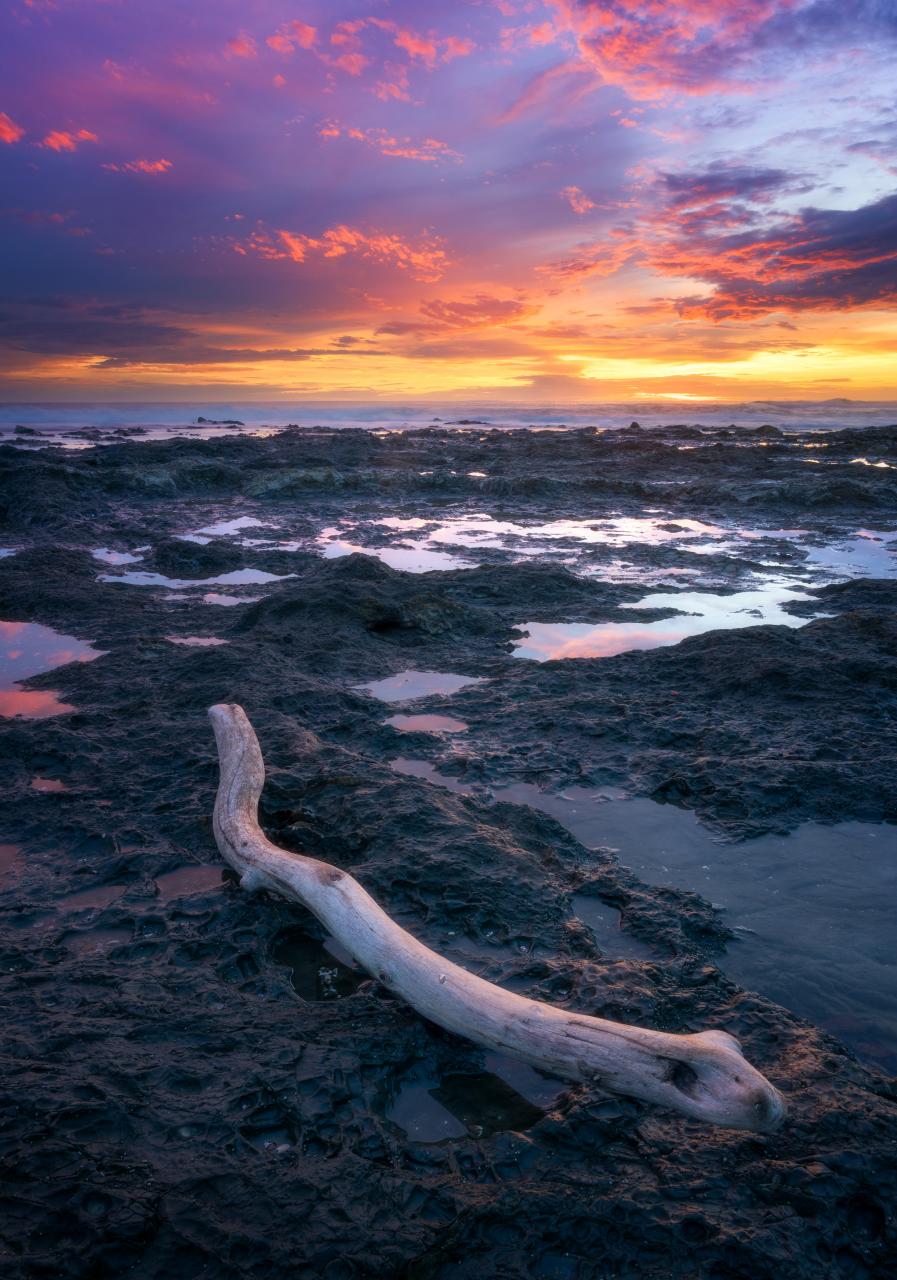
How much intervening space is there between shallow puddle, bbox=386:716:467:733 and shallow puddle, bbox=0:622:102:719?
2.30m

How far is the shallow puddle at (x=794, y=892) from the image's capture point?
2797mm

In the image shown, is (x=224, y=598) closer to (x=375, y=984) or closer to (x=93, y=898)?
(x=93, y=898)

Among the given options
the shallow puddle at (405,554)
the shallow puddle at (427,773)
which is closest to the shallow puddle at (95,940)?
the shallow puddle at (427,773)

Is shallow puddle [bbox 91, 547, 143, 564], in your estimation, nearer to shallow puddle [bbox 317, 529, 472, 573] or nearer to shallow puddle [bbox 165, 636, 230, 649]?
shallow puddle [bbox 317, 529, 472, 573]

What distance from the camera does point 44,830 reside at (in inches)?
149

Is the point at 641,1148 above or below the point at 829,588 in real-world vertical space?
below

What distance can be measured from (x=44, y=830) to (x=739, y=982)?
323cm

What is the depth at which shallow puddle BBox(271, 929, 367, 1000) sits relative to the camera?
2805 mm

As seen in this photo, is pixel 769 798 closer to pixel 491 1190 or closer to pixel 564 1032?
pixel 564 1032

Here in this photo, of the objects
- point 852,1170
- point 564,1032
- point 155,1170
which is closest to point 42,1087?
point 155,1170

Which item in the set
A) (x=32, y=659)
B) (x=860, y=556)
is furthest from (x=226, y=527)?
(x=860, y=556)

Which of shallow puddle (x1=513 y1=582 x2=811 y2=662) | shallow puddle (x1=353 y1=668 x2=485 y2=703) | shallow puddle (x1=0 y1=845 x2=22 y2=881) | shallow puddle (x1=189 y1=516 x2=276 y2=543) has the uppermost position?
shallow puddle (x1=189 y1=516 x2=276 y2=543)

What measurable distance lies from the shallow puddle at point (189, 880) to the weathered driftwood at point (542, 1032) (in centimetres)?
40

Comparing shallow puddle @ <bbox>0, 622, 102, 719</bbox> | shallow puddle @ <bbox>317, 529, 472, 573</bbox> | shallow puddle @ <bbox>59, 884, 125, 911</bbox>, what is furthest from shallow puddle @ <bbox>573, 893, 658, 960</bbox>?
shallow puddle @ <bbox>317, 529, 472, 573</bbox>
